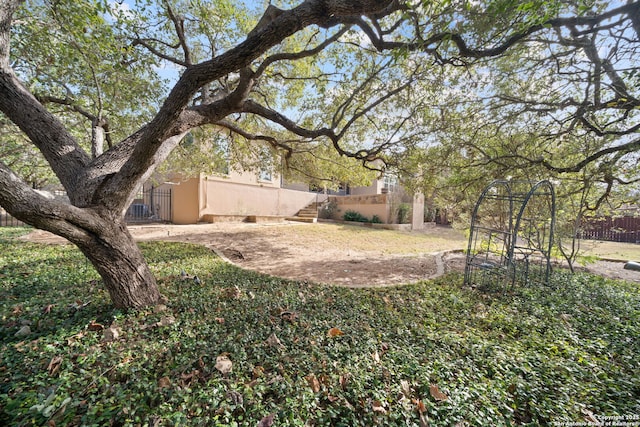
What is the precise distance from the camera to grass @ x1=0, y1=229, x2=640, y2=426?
1530mm

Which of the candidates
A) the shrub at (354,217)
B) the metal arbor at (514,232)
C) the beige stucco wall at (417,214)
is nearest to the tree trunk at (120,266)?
the metal arbor at (514,232)

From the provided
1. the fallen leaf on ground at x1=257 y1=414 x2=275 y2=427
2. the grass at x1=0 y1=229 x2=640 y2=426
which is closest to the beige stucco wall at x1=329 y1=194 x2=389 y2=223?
the grass at x1=0 y1=229 x2=640 y2=426

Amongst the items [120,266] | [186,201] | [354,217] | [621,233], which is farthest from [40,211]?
[621,233]

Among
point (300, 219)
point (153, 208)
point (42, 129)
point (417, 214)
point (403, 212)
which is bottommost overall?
point (300, 219)

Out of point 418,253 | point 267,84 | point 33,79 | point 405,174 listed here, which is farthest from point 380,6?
point 418,253

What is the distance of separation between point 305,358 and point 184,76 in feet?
9.50

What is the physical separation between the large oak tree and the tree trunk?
0.4 inches

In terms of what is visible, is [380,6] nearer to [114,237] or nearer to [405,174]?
[114,237]

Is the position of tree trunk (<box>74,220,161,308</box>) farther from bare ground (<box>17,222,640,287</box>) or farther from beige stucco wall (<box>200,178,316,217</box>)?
beige stucco wall (<box>200,178,316,217</box>)

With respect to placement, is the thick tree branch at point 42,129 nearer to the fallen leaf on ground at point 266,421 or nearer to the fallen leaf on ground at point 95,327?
the fallen leaf on ground at point 95,327

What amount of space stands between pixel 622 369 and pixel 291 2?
314 inches

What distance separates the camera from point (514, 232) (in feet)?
12.8

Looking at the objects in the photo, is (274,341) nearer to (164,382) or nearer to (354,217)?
(164,382)

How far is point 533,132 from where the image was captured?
5.14 meters
